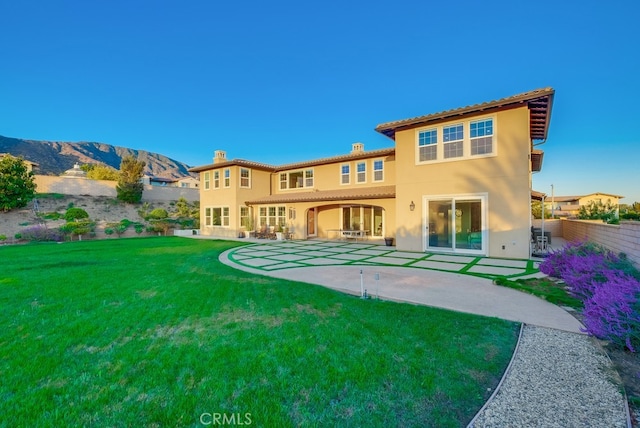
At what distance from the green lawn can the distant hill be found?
3687cm

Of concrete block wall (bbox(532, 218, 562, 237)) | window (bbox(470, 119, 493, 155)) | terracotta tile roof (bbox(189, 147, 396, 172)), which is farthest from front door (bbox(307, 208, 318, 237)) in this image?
concrete block wall (bbox(532, 218, 562, 237))

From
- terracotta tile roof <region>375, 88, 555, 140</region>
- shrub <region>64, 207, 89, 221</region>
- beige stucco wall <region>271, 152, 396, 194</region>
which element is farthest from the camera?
shrub <region>64, 207, 89, 221</region>

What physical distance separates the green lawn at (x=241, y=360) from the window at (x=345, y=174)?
14144 millimetres

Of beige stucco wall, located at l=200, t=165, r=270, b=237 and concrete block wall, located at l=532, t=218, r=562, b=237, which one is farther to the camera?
beige stucco wall, located at l=200, t=165, r=270, b=237

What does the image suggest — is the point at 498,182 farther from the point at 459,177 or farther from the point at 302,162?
the point at 302,162

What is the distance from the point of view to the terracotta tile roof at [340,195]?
15.9m

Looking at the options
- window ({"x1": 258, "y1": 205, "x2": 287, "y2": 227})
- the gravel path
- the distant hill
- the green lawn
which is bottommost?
the gravel path

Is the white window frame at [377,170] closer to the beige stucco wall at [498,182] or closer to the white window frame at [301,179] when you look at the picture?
the beige stucco wall at [498,182]

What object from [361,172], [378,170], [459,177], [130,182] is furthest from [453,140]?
[130,182]

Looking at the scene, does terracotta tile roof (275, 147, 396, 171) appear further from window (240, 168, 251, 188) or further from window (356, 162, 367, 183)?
window (240, 168, 251, 188)

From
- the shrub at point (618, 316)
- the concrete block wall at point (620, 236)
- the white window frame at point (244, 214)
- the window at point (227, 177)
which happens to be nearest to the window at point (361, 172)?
the white window frame at point (244, 214)

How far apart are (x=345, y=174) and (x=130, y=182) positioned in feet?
86.8

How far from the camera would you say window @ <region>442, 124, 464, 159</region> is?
11953mm

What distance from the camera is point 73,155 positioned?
104m
